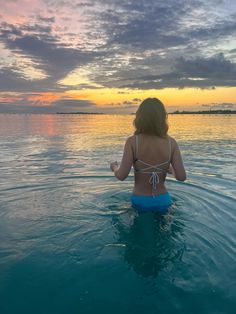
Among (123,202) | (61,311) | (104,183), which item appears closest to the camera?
(61,311)

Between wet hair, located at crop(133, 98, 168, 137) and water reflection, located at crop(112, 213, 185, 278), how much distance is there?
1.67 m

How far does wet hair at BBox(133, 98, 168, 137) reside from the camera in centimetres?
561

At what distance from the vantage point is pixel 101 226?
6.04 m

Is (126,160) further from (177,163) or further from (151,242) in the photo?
(151,242)

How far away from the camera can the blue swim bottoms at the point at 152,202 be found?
20.2ft

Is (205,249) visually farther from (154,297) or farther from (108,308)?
(108,308)

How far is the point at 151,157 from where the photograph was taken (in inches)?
231

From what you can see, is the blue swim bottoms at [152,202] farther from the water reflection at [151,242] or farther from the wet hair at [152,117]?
the wet hair at [152,117]

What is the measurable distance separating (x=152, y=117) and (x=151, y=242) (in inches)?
84.1

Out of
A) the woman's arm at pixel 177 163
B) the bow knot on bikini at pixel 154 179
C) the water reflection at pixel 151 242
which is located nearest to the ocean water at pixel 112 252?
the water reflection at pixel 151 242

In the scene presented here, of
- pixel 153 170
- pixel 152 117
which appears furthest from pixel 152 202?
pixel 152 117

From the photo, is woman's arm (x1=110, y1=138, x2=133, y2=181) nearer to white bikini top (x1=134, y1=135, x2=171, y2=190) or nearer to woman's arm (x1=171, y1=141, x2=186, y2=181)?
white bikini top (x1=134, y1=135, x2=171, y2=190)

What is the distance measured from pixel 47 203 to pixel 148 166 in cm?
306

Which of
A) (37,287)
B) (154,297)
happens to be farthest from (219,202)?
(37,287)
